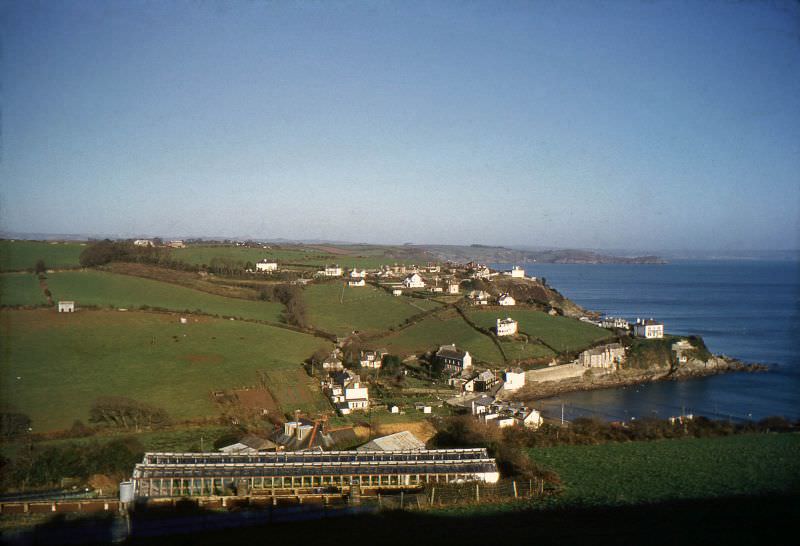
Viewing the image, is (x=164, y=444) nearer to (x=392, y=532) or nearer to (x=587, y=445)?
(x=392, y=532)

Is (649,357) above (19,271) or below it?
below

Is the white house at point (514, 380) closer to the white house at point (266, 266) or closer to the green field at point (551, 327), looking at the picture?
the green field at point (551, 327)

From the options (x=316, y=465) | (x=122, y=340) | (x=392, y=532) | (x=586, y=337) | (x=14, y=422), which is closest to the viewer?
(x=392, y=532)

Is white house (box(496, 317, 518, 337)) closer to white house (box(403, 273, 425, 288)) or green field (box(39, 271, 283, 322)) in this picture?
green field (box(39, 271, 283, 322))

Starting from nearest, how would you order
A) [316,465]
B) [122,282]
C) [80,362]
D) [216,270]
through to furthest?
[316,465] → [80,362] → [122,282] → [216,270]

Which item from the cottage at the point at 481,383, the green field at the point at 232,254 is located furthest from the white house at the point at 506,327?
the green field at the point at 232,254

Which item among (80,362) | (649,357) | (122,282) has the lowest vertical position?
(649,357)

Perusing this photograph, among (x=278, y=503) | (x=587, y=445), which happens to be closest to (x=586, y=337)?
(x=587, y=445)
